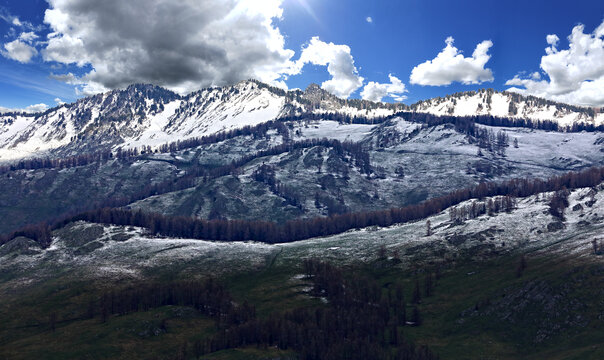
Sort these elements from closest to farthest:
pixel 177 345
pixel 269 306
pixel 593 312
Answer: pixel 593 312 → pixel 177 345 → pixel 269 306

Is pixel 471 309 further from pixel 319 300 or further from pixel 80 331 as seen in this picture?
pixel 80 331

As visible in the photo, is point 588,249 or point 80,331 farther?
point 588,249

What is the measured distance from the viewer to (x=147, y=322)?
559ft

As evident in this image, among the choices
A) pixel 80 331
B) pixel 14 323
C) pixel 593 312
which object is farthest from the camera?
pixel 14 323

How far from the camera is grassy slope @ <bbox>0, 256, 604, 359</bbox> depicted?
139 metres

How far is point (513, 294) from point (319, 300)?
7988 centimetres

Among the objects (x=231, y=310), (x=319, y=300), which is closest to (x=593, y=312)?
(x=319, y=300)

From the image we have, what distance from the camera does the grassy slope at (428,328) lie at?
139m

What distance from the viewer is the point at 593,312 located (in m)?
141

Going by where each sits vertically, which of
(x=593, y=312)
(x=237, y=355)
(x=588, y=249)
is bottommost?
(x=237, y=355)

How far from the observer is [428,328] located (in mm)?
166250

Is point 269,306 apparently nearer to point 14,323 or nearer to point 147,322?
point 147,322

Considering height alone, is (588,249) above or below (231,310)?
above

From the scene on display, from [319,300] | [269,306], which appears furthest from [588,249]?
[269,306]
